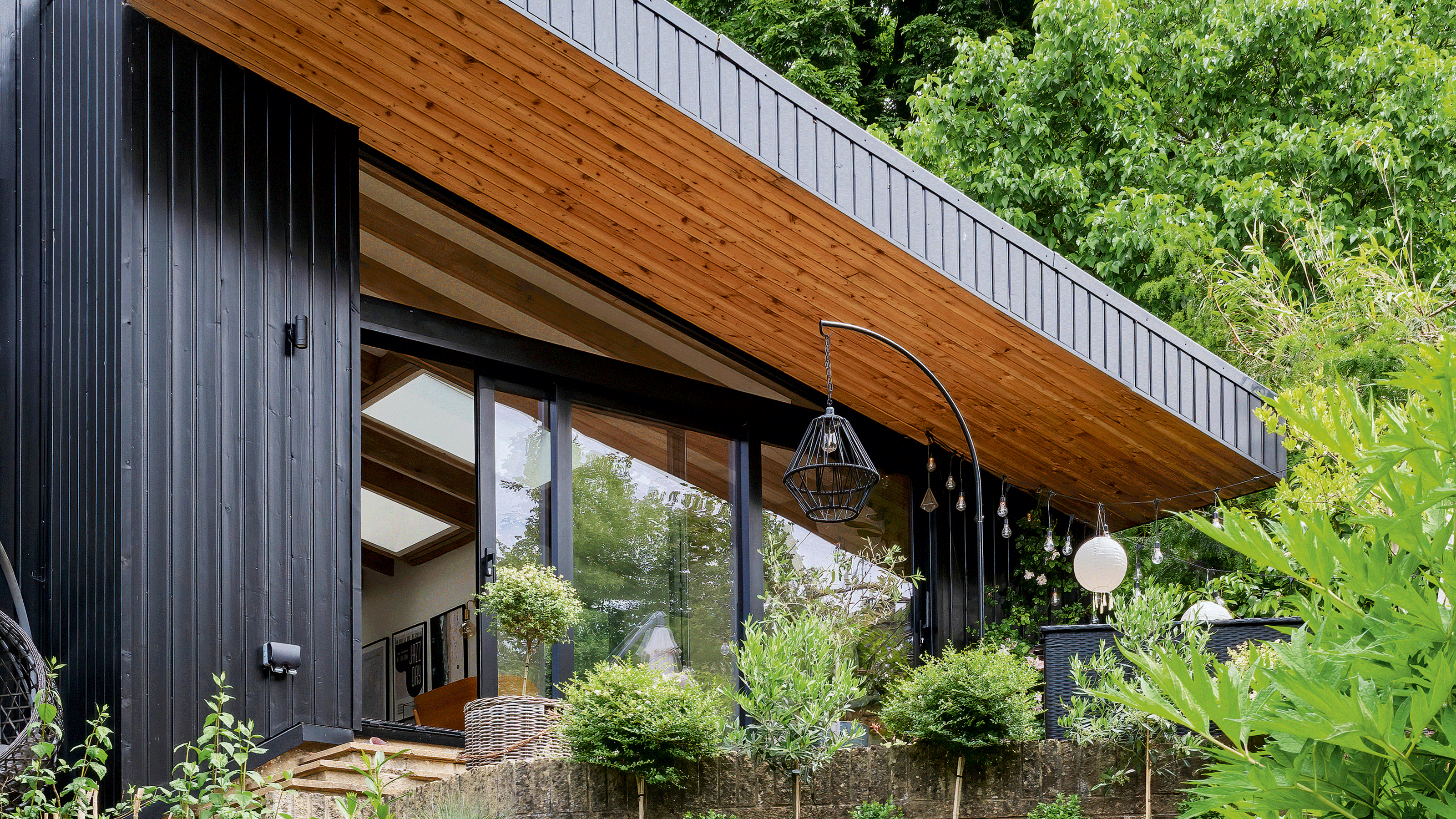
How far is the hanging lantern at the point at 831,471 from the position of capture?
615cm

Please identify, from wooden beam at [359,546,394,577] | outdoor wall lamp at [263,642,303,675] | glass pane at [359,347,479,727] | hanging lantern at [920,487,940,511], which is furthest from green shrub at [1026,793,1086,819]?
wooden beam at [359,546,394,577]

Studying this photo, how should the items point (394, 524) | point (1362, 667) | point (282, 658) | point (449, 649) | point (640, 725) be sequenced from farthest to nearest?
point (394, 524), point (449, 649), point (640, 725), point (282, 658), point (1362, 667)

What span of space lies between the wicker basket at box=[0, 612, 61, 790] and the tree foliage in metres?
4.00

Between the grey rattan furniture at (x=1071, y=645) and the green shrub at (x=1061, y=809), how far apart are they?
1.08 ft

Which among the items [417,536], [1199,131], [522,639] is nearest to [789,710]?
[522,639]

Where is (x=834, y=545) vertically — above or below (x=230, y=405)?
below

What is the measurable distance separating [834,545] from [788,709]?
115 inches

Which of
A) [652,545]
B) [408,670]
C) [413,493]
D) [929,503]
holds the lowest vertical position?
[408,670]

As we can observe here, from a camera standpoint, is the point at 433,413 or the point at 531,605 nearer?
the point at 531,605

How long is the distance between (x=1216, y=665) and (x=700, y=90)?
5.13 metres

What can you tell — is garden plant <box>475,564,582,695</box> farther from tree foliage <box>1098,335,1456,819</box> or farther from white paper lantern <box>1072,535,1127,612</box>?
tree foliage <box>1098,335,1456,819</box>

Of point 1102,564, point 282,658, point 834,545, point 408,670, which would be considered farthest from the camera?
point 408,670

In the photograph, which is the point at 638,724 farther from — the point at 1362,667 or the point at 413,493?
the point at 1362,667

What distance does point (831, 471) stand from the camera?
7867mm
